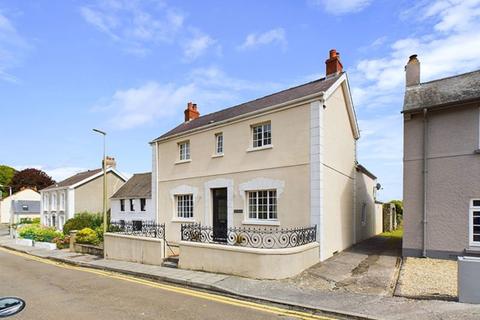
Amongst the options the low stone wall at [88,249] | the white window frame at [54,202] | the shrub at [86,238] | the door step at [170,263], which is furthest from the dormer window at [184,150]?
the white window frame at [54,202]

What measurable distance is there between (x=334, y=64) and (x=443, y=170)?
6434 mm

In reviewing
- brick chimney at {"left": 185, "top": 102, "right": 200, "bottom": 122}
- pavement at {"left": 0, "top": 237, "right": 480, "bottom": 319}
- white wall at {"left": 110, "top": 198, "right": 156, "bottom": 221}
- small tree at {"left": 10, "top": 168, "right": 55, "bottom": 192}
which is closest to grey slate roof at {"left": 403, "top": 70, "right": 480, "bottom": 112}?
pavement at {"left": 0, "top": 237, "right": 480, "bottom": 319}

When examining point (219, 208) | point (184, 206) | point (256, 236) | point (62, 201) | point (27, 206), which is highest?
point (219, 208)

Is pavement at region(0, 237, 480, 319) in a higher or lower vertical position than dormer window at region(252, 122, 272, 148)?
lower

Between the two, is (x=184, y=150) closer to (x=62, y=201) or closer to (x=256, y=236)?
(x=256, y=236)

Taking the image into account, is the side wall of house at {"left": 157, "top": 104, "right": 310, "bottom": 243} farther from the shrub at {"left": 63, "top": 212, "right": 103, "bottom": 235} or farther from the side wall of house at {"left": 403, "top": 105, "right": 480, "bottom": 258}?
the shrub at {"left": 63, "top": 212, "right": 103, "bottom": 235}

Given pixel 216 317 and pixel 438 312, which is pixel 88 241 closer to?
pixel 216 317

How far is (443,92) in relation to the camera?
12875 mm

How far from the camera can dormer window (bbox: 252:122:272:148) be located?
14.1 metres

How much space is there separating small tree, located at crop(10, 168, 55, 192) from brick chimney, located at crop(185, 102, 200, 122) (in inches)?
2472

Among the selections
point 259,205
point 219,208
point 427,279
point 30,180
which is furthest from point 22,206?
point 427,279

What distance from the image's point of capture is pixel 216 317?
6.73 meters

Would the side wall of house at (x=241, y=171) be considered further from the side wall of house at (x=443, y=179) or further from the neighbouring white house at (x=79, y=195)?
the neighbouring white house at (x=79, y=195)

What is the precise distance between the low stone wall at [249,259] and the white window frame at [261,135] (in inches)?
184
